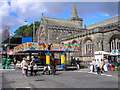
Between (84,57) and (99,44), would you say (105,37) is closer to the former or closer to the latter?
(99,44)

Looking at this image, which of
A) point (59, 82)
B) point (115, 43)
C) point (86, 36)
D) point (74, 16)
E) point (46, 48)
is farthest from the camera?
point (74, 16)

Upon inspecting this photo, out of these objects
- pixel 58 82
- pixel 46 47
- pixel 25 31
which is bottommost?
pixel 58 82

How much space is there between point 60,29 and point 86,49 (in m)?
17.2

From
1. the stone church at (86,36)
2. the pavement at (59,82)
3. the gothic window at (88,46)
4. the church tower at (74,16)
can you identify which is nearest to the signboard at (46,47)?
the pavement at (59,82)

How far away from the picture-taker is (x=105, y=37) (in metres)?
35.4

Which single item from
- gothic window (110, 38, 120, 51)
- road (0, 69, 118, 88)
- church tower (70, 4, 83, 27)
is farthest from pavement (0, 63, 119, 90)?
church tower (70, 4, 83, 27)

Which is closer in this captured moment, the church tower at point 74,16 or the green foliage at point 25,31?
the green foliage at point 25,31

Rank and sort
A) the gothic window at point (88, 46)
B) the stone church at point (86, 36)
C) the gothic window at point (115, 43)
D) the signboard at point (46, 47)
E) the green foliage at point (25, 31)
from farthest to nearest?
the green foliage at point (25, 31) < the gothic window at point (88, 46) < the stone church at point (86, 36) < the gothic window at point (115, 43) < the signboard at point (46, 47)

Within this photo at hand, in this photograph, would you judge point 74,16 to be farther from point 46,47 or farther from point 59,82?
point 59,82

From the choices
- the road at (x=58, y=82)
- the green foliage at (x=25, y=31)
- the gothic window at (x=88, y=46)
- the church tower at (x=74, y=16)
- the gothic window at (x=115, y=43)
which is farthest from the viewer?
the church tower at (x=74, y=16)

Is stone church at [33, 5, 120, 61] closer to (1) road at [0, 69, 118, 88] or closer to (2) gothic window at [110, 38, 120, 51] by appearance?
(2) gothic window at [110, 38, 120, 51]

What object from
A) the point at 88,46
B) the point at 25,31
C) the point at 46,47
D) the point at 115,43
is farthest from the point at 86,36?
the point at 25,31

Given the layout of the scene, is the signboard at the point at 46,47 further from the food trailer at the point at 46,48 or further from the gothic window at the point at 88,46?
the gothic window at the point at 88,46

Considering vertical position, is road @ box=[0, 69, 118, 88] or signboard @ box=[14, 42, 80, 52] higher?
signboard @ box=[14, 42, 80, 52]
